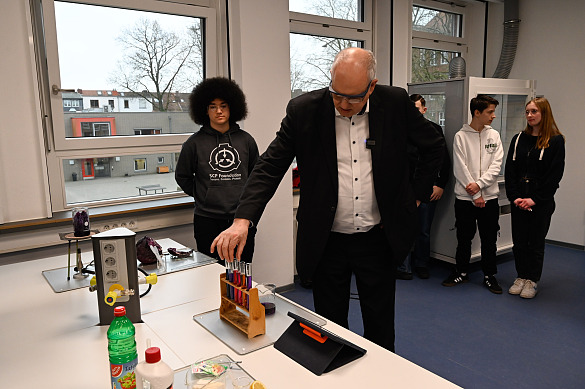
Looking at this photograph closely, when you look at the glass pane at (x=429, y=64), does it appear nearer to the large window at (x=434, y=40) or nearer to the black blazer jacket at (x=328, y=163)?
the large window at (x=434, y=40)

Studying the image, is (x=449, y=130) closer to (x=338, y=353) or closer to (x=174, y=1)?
(x=174, y=1)

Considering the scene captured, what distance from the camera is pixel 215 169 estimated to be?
9.60 feet

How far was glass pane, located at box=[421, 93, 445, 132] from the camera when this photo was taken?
4209 mm

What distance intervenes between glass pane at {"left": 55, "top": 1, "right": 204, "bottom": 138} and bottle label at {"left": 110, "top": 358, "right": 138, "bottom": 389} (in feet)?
8.02

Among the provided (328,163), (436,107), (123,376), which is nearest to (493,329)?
(328,163)

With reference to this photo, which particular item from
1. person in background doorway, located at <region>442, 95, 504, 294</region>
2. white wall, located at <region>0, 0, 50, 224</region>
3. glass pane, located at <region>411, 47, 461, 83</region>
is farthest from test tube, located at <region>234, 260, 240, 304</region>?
glass pane, located at <region>411, 47, 461, 83</region>

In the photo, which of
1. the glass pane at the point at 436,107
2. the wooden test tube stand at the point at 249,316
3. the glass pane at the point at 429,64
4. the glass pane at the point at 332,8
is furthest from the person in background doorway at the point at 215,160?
the glass pane at the point at 429,64

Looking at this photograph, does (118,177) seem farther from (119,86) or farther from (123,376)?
(123,376)

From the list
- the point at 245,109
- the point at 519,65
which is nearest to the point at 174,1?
the point at 245,109

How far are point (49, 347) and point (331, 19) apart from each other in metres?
3.80

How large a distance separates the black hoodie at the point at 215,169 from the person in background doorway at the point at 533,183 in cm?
221

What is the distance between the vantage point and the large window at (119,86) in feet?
9.78

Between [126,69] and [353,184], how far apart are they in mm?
2247

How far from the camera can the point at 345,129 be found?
1816 millimetres
